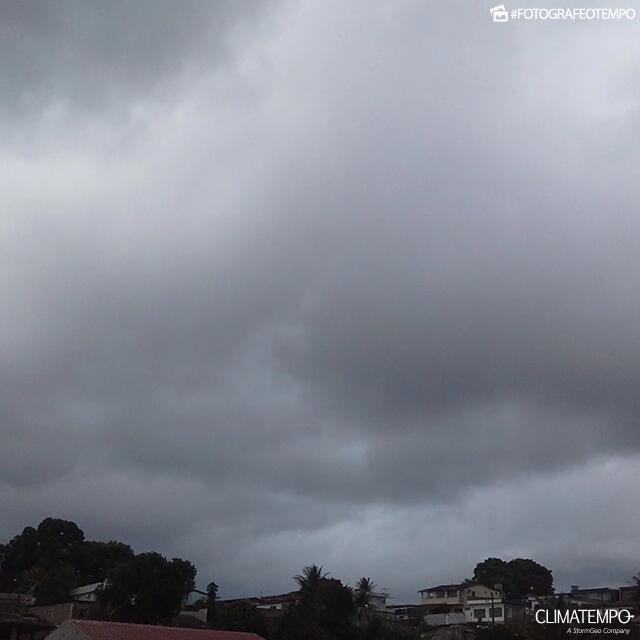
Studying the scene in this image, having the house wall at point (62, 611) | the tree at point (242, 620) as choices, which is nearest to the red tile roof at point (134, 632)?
the tree at point (242, 620)

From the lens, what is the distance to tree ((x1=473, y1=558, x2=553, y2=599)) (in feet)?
465

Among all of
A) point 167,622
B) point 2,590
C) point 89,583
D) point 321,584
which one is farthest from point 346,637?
point 2,590

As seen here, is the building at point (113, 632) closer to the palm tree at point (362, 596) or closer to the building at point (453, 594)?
the palm tree at point (362, 596)

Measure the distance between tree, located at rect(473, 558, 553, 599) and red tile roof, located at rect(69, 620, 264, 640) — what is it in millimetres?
82690

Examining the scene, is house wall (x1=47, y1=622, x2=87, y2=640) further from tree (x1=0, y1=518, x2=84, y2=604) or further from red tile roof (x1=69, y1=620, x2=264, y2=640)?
tree (x1=0, y1=518, x2=84, y2=604)

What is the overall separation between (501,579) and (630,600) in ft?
162

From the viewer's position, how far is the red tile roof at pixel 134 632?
59.9 m

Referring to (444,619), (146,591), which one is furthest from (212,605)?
(444,619)

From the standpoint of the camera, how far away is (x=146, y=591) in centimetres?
9156

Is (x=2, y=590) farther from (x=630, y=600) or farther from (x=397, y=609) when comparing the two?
(x=630, y=600)

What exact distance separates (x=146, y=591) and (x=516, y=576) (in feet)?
253

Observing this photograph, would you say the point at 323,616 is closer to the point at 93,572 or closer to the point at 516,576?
the point at 93,572

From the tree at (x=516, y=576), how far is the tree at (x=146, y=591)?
66.0 meters

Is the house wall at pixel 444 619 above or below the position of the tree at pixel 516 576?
below
